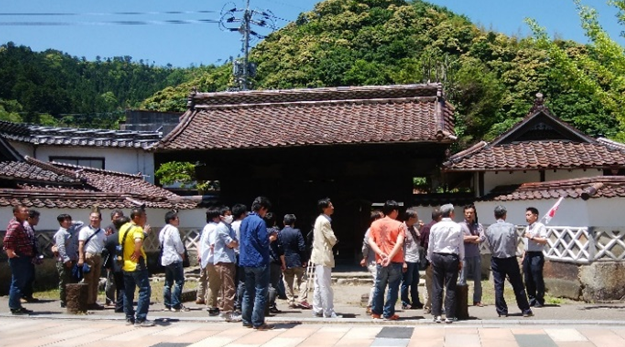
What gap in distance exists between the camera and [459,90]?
37.5m

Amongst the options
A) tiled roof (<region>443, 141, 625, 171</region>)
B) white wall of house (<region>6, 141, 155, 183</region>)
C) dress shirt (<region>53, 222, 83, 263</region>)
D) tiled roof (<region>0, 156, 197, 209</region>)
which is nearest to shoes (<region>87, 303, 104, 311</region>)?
dress shirt (<region>53, 222, 83, 263</region>)

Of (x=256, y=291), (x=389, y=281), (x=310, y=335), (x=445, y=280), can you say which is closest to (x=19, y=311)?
(x=256, y=291)

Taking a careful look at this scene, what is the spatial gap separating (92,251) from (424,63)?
33788mm

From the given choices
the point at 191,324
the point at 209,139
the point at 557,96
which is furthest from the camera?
the point at 557,96

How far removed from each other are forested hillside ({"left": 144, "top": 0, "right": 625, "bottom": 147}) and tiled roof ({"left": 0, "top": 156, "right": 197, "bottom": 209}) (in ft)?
63.2

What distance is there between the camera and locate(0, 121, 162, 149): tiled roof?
24.7 meters

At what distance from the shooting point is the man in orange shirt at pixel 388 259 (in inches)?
397

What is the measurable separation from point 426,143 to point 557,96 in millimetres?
32389

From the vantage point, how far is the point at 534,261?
11.8m

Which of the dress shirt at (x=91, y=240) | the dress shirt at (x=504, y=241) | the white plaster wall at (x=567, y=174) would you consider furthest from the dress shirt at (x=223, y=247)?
the white plaster wall at (x=567, y=174)

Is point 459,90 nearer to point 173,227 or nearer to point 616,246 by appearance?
point 616,246

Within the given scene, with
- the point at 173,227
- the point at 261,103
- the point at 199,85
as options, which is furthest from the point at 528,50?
the point at 173,227

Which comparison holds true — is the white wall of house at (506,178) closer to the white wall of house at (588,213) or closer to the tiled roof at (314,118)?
the tiled roof at (314,118)

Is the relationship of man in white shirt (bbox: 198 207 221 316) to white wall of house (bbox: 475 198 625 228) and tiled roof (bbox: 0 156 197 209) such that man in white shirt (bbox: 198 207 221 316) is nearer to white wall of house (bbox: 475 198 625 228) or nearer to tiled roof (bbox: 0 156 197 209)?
tiled roof (bbox: 0 156 197 209)
